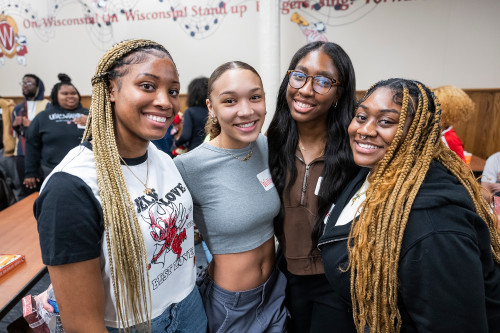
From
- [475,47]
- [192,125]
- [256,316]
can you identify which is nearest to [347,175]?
[256,316]

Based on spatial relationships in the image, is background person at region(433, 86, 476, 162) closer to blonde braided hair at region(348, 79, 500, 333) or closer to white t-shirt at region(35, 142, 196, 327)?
blonde braided hair at region(348, 79, 500, 333)

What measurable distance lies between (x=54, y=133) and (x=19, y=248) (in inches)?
61.4

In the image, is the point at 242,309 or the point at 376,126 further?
the point at 242,309

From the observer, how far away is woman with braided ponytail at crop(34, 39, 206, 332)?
0.79 meters

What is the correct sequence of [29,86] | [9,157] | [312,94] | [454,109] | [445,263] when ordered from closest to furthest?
[445,263], [312,94], [454,109], [29,86], [9,157]

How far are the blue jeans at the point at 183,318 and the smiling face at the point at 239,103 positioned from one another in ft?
2.25

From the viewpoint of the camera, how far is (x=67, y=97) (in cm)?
321

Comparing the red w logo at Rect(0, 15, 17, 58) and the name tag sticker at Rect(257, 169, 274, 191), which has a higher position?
the red w logo at Rect(0, 15, 17, 58)

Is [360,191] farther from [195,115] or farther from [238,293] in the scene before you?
[195,115]

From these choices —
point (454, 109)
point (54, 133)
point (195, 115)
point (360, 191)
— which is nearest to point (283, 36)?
point (195, 115)

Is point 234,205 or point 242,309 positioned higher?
point 234,205

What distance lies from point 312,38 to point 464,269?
13.4 ft

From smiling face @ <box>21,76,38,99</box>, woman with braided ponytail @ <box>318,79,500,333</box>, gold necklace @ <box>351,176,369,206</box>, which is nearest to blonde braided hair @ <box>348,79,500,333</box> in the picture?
woman with braided ponytail @ <box>318,79,500,333</box>

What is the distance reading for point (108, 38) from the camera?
4766 millimetres
